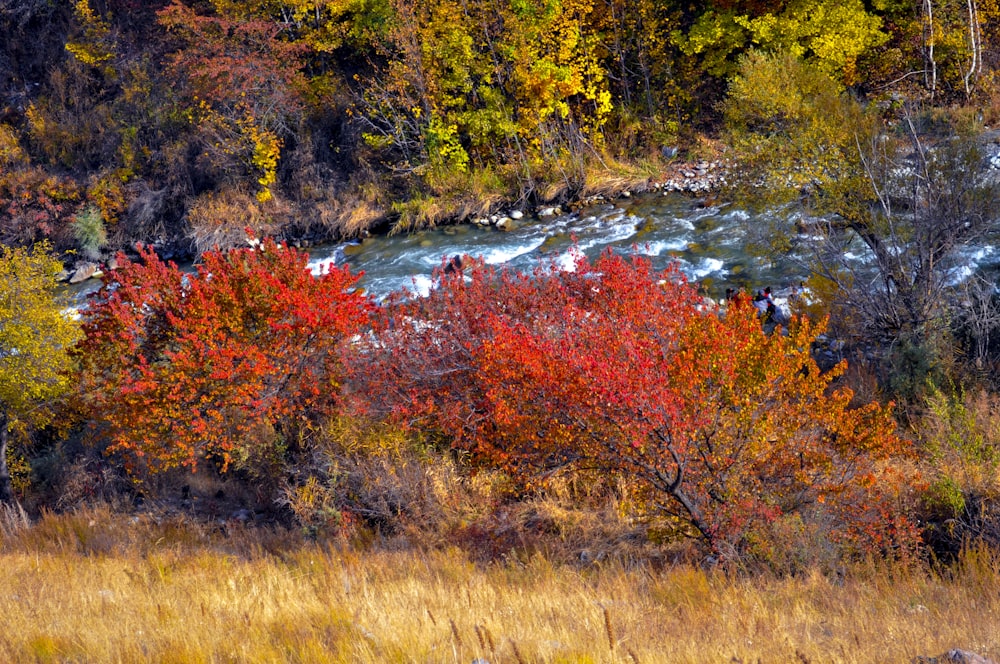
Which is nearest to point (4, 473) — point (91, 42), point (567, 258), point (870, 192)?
point (567, 258)

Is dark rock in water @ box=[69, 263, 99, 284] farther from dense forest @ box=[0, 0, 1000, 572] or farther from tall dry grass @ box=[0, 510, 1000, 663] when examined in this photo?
tall dry grass @ box=[0, 510, 1000, 663]

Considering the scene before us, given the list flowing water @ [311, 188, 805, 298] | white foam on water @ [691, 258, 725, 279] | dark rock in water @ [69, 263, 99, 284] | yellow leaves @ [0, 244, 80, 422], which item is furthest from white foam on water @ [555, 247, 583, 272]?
dark rock in water @ [69, 263, 99, 284]

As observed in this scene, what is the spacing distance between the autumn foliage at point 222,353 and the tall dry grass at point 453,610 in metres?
2.27

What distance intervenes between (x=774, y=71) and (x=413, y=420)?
11.0 metres

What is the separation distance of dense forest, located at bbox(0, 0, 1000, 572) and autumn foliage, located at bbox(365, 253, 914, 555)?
0.15ft

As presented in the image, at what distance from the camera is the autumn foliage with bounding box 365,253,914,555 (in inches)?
320

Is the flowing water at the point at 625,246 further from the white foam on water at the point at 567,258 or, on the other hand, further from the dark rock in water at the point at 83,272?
the dark rock in water at the point at 83,272

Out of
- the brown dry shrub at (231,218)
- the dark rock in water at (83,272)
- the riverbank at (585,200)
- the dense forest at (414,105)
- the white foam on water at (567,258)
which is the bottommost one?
the white foam on water at (567,258)

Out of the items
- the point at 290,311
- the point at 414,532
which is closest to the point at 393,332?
the point at 290,311

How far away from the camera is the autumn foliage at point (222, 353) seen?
1112 centimetres

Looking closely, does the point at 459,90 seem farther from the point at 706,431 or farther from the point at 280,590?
the point at 280,590

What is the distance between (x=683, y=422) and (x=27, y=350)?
38.7 ft

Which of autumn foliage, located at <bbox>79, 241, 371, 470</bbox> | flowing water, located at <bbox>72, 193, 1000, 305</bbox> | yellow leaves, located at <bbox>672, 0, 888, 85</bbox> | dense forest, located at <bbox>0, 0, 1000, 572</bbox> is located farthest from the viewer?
yellow leaves, located at <bbox>672, 0, 888, 85</bbox>

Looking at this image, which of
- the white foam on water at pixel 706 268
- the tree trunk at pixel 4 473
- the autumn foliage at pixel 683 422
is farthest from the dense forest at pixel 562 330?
the white foam on water at pixel 706 268
